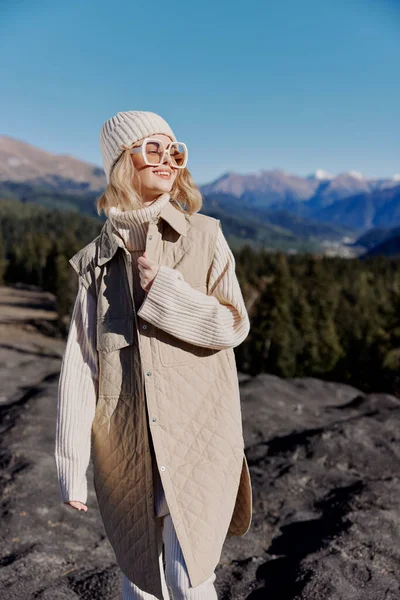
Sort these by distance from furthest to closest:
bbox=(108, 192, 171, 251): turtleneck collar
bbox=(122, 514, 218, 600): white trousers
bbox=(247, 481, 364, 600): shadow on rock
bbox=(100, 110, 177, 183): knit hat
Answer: bbox=(247, 481, 364, 600): shadow on rock → bbox=(100, 110, 177, 183): knit hat → bbox=(108, 192, 171, 251): turtleneck collar → bbox=(122, 514, 218, 600): white trousers

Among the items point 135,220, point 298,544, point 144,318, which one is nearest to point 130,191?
point 135,220

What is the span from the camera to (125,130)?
8.83ft

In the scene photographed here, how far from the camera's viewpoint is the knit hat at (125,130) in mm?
2691

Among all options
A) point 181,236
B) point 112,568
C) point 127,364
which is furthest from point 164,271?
point 112,568

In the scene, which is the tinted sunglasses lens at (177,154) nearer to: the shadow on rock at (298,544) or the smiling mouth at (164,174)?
the smiling mouth at (164,174)

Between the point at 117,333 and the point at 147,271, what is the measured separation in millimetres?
363

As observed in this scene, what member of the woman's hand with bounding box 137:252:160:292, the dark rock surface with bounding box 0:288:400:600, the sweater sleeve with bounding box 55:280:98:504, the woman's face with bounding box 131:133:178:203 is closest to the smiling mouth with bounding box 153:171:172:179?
the woman's face with bounding box 131:133:178:203

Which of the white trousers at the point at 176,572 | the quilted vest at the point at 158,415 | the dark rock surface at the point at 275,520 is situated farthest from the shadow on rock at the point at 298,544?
the quilted vest at the point at 158,415

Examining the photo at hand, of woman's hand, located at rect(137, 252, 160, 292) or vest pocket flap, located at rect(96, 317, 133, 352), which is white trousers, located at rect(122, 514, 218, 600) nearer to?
vest pocket flap, located at rect(96, 317, 133, 352)

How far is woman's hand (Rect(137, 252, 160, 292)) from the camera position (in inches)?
98.1

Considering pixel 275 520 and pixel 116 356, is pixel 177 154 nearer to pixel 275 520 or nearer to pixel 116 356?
pixel 116 356

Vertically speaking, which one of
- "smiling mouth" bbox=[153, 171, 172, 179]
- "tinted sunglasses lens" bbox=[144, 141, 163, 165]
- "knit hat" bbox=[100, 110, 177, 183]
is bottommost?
"smiling mouth" bbox=[153, 171, 172, 179]

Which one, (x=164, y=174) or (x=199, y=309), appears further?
(x=164, y=174)

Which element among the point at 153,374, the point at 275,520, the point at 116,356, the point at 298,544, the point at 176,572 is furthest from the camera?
the point at 275,520
